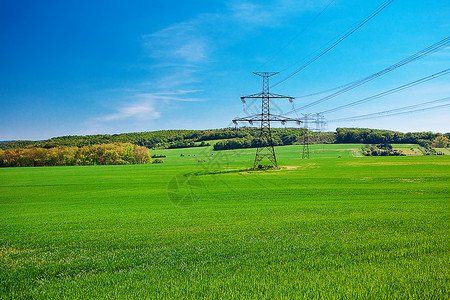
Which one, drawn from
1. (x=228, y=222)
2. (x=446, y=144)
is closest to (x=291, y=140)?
(x=446, y=144)

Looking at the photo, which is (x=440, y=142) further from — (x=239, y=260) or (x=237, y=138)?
(x=239, y=260)

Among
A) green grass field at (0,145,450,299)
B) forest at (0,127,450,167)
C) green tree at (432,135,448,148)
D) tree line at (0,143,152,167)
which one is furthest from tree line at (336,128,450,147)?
green grass field at (0,145,450,299)

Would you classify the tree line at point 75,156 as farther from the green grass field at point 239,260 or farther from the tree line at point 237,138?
the green grass field at point 239,260

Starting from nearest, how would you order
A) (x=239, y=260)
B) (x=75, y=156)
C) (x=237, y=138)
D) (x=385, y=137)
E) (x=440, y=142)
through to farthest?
(x=239, y=260) → (x=440, y=142) → (x=237, y=138) → (x=75, y=156) → (x=385, y=137)

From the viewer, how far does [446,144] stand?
302 ft

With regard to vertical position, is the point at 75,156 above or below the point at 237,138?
below

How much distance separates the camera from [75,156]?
10300cm

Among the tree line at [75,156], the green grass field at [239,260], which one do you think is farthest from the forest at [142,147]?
the green grass field at [239,260]

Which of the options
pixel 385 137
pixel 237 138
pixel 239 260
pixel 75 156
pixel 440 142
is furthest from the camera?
pixel 385 137

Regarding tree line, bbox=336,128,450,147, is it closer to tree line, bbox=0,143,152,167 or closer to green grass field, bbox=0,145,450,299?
tree line, bbox=0,143,152,167

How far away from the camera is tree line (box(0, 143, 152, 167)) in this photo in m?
97.1

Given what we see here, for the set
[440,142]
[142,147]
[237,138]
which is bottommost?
[142,147]

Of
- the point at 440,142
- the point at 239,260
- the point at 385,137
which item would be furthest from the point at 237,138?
the point at 239,260

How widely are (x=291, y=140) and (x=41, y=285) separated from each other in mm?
126772
